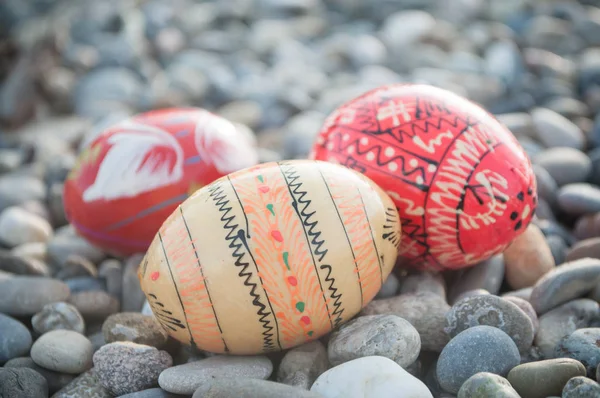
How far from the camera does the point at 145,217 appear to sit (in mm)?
2557

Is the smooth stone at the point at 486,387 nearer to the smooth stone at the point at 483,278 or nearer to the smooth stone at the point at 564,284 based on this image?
the smooth stone at the point at 564,284

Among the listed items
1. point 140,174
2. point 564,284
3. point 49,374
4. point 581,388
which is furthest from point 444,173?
point 49,374

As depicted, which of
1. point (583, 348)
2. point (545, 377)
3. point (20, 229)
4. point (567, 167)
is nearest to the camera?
point (545, 377)

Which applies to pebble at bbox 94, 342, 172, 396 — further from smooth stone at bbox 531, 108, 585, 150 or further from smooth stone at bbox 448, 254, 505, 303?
smooth stone at bbox 531, 108, 585, 150

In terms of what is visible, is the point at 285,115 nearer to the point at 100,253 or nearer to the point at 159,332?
the point at 100,253

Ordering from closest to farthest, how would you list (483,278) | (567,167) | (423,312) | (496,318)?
(496,318) < (423,312) < (483,278) < (567,167)

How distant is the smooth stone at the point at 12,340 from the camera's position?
7.36 ft

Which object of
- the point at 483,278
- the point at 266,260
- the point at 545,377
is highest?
the point at 266,260

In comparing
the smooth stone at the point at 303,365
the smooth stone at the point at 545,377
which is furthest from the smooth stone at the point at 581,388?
the smooth stone at the point at 303,365

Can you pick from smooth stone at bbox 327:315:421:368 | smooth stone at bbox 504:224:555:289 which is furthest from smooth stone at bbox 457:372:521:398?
smooth stone at bbox 504:224:555:289

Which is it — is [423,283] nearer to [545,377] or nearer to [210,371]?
[545,377]

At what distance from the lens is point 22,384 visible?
2012mm

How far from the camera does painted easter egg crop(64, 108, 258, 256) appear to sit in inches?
100

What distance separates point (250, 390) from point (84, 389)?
0.61 meters
